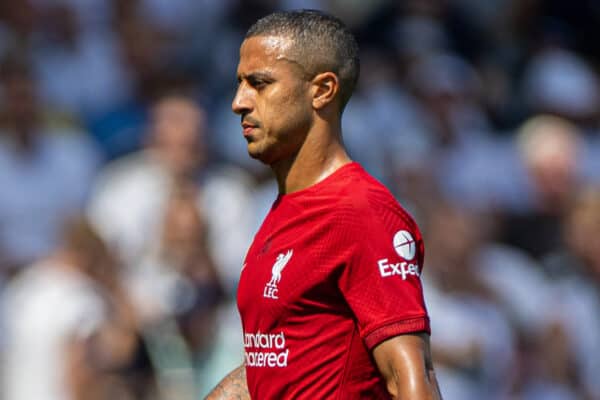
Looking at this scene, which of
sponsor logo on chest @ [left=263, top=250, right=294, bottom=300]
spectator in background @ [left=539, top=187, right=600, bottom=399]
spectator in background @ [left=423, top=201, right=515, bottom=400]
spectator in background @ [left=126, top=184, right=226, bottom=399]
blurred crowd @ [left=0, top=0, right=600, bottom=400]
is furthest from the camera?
spectator in background @ [left=539, top=187, right=600, bottom=399]

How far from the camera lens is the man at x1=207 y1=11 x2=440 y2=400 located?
4168 mm

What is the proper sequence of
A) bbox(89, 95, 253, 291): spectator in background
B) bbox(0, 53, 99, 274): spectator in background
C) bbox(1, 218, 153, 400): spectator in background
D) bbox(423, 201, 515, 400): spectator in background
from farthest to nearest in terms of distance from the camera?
bbox(0, 53, 99, 274): spectator in background
bbox(89, 95, 253, 291): spectator in background
bbox(423, 201, 515, 400): spectator in background
bbox(1, 218, 153, 400): spectator in background

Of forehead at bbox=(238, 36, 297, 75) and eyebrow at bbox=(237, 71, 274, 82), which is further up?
forehead at bbox=(238, 36, 297, 75)

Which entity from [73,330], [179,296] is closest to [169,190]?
[179,296]

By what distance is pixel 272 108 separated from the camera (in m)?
4.45

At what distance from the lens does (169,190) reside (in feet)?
28.5

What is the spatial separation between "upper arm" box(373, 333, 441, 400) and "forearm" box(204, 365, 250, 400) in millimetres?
751

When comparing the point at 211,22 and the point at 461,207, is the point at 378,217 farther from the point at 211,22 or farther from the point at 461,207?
the point at 211,22

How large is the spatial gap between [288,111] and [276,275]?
51 centimetres

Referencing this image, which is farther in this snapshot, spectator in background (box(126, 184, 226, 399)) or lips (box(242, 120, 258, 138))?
spectator in background (box(126, 184, 226, 399))

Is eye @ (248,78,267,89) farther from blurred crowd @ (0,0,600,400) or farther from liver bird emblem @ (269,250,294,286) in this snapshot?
blurred crowd @ (0,0,600,400)

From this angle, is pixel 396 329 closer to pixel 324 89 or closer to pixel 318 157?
pixel 318 157

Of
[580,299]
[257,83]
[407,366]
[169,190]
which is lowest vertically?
[580,299]

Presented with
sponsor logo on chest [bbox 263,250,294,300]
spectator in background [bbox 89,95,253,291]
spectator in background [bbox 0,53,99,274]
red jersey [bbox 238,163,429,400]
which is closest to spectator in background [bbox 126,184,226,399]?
spectator in background [bbox 89,95,253,291]
